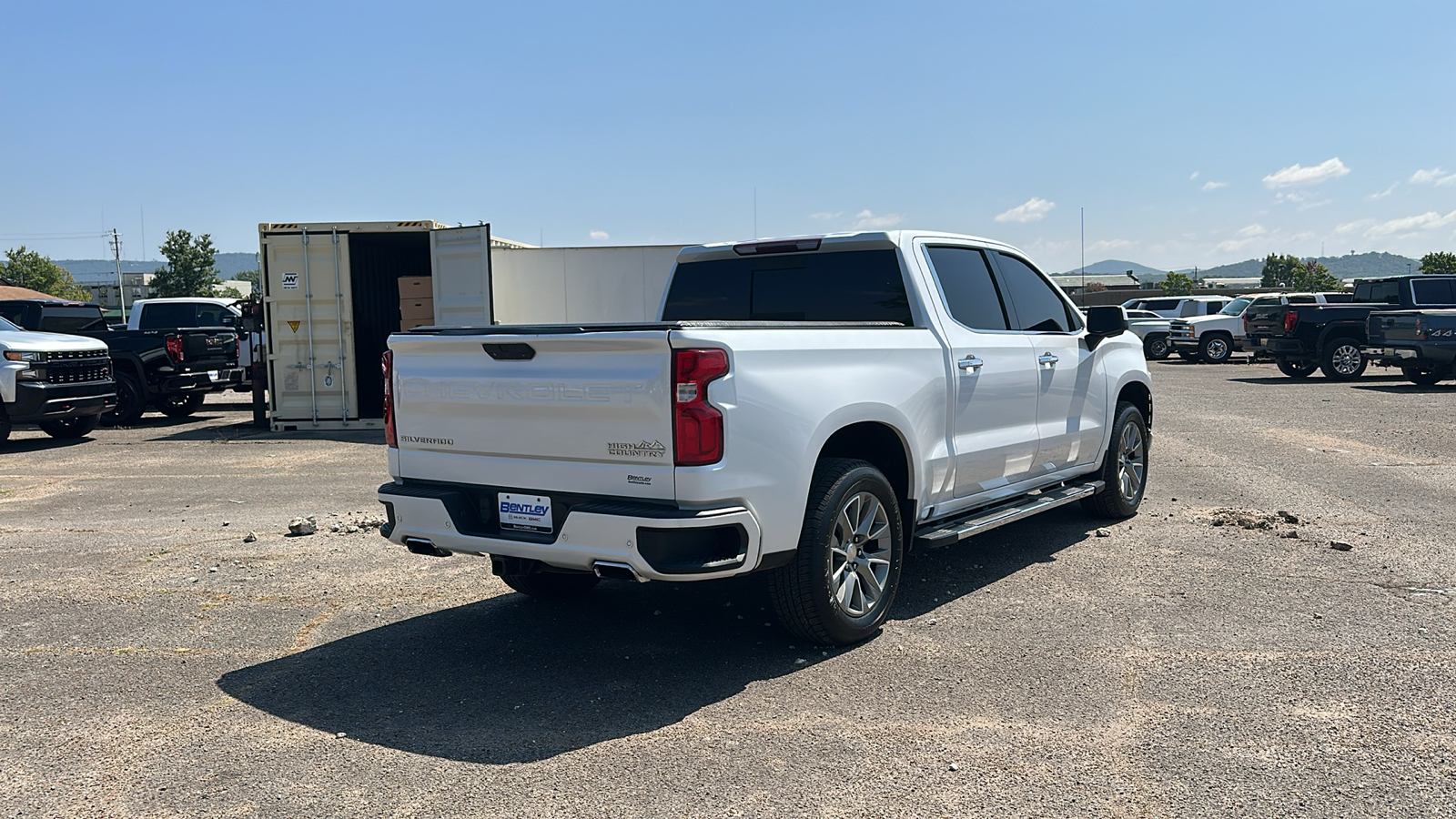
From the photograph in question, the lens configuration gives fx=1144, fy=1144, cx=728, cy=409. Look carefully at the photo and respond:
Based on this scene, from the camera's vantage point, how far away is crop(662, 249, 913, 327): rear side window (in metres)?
6.22

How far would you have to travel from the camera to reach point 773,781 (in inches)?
151

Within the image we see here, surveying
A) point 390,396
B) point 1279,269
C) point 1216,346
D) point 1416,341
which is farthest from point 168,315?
point 1279,269

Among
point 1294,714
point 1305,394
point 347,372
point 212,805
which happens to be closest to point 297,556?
point 212,805

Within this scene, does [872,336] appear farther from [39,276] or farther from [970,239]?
[39,276]

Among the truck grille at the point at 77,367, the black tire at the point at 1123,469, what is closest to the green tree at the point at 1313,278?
the black tire at the point at 1123,469

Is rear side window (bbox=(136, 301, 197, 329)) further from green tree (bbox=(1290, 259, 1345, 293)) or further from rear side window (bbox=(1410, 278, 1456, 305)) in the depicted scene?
green tree (bbox=(1290, 259, 1345, 293))

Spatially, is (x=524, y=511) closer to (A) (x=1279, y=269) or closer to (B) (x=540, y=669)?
(B) (x=540, y=669)

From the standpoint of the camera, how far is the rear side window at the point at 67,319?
17703mm

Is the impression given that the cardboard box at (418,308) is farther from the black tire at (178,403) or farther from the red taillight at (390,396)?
the red taillight at (390,396)

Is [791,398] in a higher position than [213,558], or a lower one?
higher

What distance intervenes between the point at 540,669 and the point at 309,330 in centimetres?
1173

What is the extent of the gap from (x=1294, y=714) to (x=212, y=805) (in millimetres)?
3905

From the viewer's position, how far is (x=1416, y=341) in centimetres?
1988

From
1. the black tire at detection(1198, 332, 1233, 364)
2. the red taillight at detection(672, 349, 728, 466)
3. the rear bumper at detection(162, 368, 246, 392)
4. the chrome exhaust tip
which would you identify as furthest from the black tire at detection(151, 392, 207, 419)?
the black tire at detection(1198, 332, 1233, 364)
